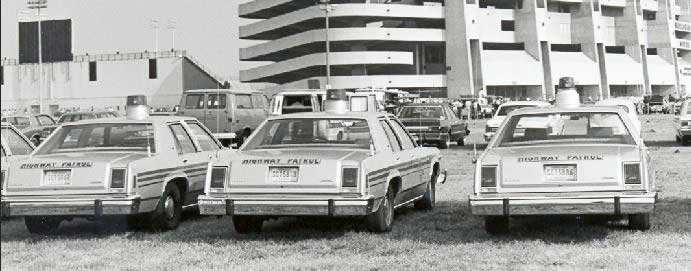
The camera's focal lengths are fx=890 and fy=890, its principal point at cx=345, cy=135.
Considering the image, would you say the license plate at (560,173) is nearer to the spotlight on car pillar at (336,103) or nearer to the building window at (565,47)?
the spotlight on car pillar at (336,103)

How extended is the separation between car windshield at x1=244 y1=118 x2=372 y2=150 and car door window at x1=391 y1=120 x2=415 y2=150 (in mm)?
857

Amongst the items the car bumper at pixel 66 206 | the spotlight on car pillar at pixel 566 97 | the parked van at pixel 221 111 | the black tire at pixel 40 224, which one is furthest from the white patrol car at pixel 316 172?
the parked van at pixel 221 111

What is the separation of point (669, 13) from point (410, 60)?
4100 cm

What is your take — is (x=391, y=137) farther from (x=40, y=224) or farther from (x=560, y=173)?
(x=40, y=224)

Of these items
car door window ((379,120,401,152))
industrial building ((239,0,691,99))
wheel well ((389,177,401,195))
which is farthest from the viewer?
industrial building ((239,0,691,99))

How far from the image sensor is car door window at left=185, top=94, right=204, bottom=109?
2598cm

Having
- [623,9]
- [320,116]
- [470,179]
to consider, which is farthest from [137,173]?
[623,9]

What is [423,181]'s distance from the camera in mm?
10820

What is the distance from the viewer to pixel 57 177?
868cm

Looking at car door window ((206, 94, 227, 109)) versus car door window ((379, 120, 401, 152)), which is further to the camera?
car door window ((206, 94, 227, 109))

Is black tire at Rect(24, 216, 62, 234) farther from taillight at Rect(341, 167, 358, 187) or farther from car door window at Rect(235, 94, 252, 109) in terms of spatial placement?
car door window at Rect(235, 94, 252, 109)

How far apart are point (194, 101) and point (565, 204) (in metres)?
19.4

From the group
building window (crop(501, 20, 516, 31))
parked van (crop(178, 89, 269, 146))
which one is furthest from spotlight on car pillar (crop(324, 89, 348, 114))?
building window (crop(501, 20, 516, 31))

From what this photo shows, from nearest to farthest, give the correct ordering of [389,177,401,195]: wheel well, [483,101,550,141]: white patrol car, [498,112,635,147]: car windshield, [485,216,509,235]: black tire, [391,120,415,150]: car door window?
[485,216,509,235]: black tire < [498,112,635,147]: car windshield < [389,177,401,195]: wheel well < [391,120,415,150]: car door window < [483,101,550,141]: white patrol car
